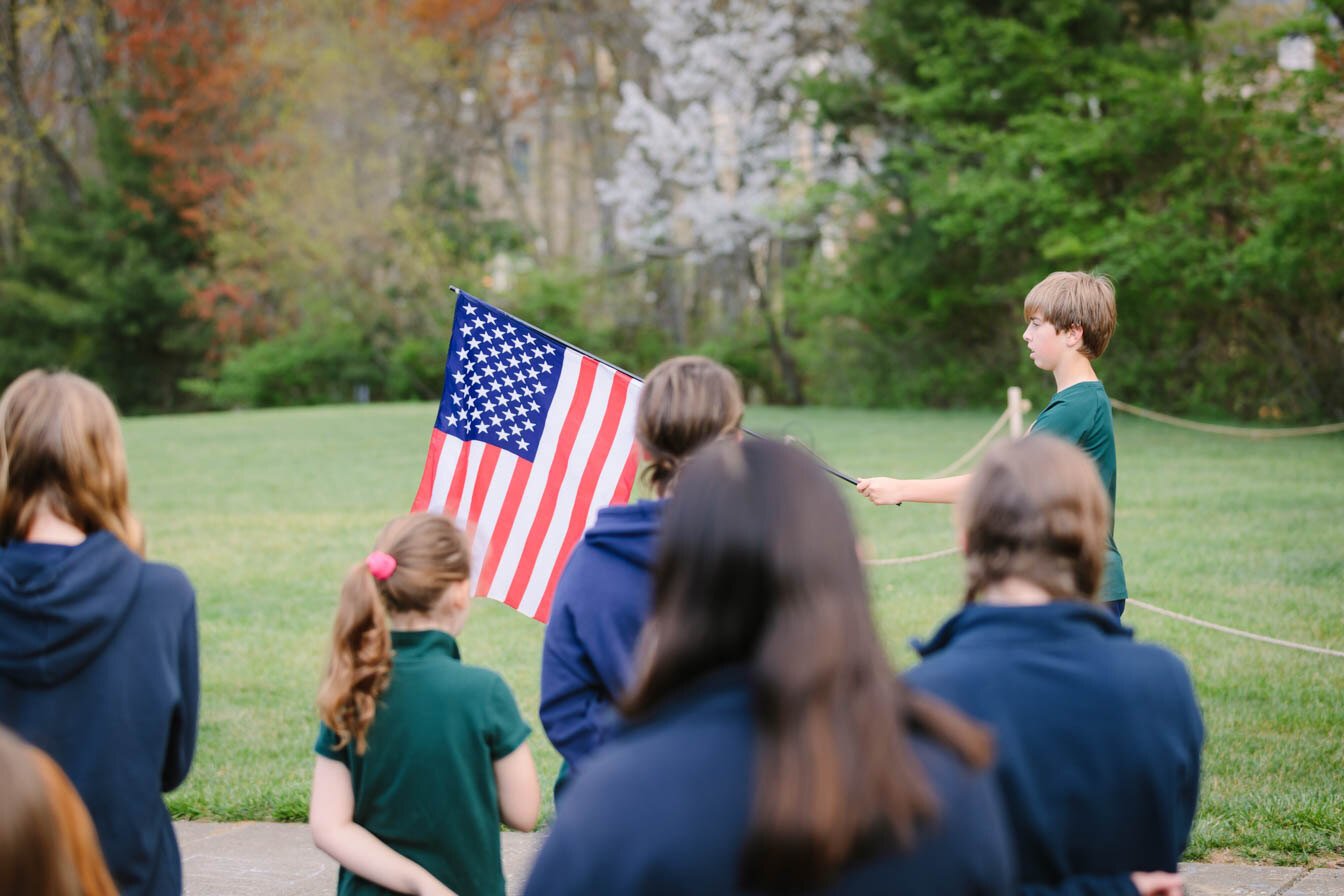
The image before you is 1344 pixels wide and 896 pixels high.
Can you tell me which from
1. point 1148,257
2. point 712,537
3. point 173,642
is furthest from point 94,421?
point 1148,257

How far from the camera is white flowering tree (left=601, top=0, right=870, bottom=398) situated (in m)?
31.4

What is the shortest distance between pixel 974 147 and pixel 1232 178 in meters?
4.80

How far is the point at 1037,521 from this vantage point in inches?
90.0

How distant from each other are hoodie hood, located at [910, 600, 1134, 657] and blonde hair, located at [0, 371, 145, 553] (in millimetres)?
1663

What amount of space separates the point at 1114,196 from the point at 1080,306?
925 inches

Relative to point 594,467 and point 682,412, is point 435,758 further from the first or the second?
point 594,467

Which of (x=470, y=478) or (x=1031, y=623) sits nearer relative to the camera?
(x=1031, y=623)

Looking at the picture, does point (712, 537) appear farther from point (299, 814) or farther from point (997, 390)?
point (997, 390)

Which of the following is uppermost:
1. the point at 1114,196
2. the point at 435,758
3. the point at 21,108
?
the point at 21,108

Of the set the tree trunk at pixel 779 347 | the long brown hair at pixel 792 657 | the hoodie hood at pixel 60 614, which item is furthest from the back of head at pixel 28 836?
the tree trunk at pixel 779 347

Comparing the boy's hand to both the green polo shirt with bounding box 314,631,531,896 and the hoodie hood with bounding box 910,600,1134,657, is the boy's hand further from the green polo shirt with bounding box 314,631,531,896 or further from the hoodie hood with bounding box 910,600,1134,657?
the hoodie hood with bounding box 910,600,1134,657

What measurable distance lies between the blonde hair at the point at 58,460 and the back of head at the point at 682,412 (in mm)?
1102

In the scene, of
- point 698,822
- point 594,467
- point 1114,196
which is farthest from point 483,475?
point 1114,196

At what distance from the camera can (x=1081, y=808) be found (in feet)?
7.44
